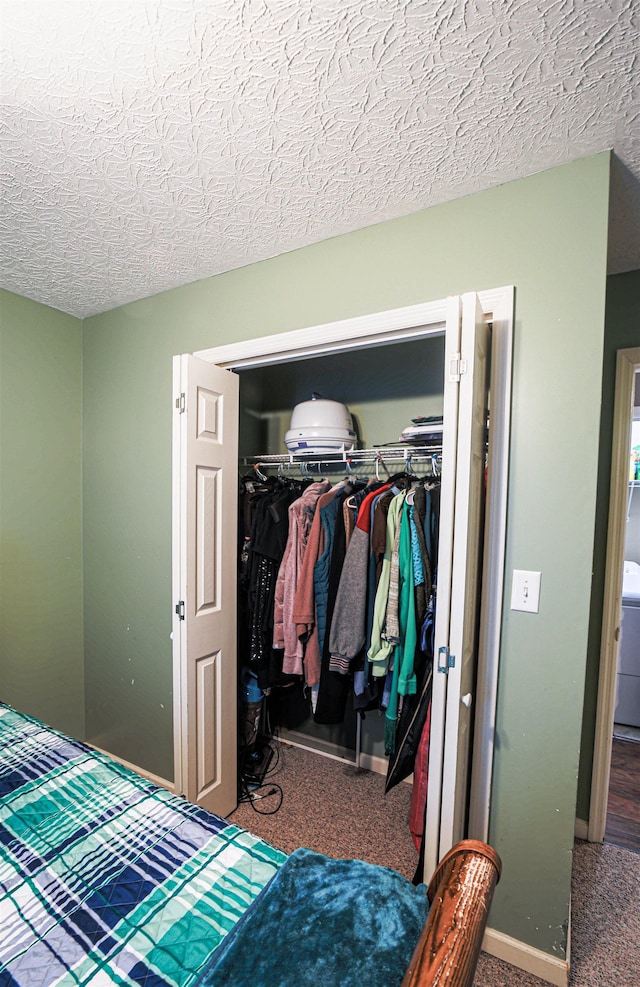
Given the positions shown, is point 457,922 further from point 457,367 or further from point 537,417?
point 537,417

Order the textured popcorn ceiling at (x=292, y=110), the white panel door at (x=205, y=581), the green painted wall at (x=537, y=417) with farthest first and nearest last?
the white panel door at (x=205, y=581)
the green painted wall at (x=537, y=417)
the textured popcorn ceiling at (x=292, y=110)

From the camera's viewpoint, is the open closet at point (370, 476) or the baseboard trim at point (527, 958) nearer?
the open closet at point (370, 476)

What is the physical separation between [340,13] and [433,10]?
7.5 inches

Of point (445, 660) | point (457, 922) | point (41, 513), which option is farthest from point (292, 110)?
point (41, 513)

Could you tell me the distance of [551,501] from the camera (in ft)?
4.49

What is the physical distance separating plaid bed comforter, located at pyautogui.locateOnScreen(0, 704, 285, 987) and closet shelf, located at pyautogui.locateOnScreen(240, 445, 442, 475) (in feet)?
4.99

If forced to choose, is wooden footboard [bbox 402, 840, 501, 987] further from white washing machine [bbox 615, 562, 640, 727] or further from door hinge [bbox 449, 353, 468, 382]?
white washing machine [bbox 615, 562, 640, 727]

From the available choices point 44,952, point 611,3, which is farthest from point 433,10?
point 44,952

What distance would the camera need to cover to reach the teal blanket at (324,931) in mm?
697

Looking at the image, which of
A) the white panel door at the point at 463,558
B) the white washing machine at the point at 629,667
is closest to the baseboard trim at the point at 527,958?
the white panel door at the point at 463,558

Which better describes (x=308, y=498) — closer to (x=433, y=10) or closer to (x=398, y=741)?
(x=398, y=741)

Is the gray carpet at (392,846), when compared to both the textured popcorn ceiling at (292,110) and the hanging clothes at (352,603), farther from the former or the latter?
the textured popcorn ceiling at (292,110)

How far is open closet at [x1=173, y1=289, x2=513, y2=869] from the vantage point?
123 cm

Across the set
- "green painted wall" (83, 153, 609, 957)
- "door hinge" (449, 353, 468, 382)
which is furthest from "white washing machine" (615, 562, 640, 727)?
"door hinge" (449, 353, 468, 382)
